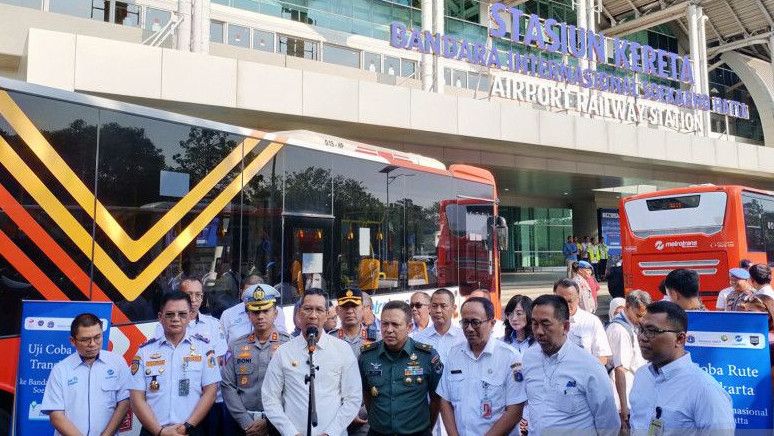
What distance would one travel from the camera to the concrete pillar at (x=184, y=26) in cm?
1425

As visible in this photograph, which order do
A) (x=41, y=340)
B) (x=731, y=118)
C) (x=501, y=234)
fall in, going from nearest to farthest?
1. (x=41, y=340)
2. (x=501, y=234)
3. (x=731, y=118)

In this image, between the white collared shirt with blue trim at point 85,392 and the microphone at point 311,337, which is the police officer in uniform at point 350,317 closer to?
the microphone at point 311,337

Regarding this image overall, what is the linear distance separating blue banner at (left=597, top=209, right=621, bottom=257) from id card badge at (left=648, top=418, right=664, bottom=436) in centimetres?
2896

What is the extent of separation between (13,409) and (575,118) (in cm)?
1869

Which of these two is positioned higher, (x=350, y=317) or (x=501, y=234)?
(x=501, y=234)

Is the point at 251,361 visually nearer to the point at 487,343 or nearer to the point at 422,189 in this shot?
the point at 487,343

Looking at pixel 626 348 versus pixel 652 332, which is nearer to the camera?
pixel 652 332

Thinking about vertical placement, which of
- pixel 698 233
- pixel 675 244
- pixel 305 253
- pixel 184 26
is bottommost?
pixel 305 253

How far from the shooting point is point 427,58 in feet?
64.2

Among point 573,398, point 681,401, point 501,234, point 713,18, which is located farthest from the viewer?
point 713,18

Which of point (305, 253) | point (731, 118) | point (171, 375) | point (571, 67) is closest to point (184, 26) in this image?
point (305, 253)

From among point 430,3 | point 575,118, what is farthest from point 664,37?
point 430,3

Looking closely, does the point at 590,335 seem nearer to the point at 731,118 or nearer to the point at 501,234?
the point at 501,234

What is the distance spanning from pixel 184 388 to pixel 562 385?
2.48 metres
